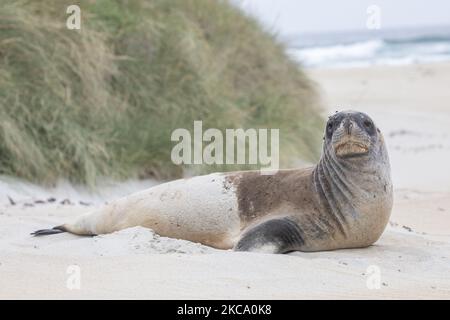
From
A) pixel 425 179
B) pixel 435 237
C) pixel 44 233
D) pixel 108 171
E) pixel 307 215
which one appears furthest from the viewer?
pixel 425 179

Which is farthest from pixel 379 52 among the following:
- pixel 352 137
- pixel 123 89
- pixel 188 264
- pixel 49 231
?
pixel 188 264

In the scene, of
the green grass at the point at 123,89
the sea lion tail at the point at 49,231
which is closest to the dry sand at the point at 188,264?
the sea lion tail at the point at 49,231

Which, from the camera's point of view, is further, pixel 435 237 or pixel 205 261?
pixel 435 237

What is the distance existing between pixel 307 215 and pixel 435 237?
57.5 inches

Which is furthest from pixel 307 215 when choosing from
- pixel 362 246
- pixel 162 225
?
pixel 162 225

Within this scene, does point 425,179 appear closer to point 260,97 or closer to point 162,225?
point 260,97

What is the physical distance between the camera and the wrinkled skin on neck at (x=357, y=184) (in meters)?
5.80

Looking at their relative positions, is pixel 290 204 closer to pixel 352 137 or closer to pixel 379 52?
pixel 352 137

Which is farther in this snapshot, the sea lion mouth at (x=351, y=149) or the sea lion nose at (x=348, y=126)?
the sea lion mouth at (x=351, y=149)

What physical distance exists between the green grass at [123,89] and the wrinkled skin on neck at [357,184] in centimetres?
309

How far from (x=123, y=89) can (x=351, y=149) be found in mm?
4242

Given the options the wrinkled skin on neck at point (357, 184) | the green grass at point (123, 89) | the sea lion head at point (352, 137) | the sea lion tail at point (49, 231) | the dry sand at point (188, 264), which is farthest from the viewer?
the green grass at point (123, 89)

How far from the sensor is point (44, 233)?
6289 millimetres

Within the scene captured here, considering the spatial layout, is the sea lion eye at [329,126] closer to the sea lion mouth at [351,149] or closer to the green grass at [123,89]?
the sea lion mouth at [351,149]
